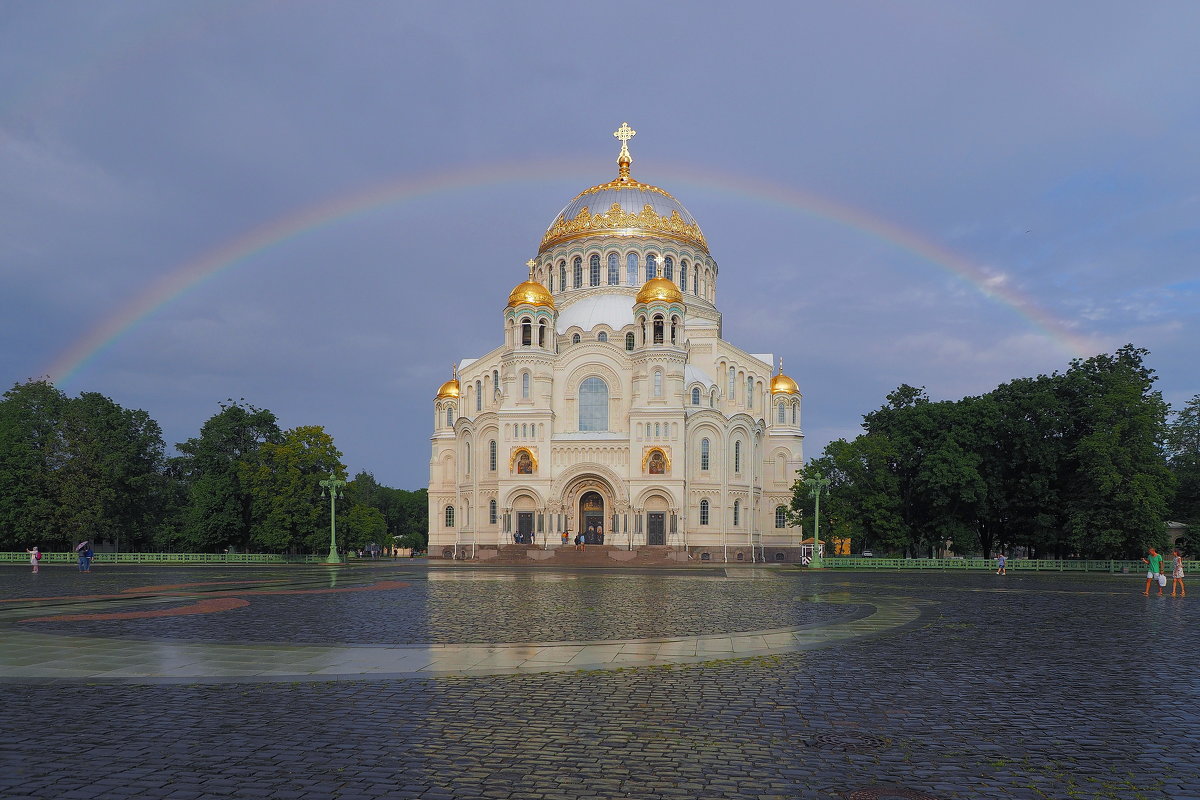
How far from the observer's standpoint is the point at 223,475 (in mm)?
62000

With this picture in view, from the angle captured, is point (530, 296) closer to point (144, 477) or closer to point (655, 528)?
point (655, 528)

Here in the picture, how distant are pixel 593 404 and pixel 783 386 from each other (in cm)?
1795

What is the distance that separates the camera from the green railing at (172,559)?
5500 cm

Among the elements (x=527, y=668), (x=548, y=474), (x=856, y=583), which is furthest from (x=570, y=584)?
(x=548, y=474)

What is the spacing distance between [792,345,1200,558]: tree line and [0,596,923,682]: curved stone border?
39799 millimetres

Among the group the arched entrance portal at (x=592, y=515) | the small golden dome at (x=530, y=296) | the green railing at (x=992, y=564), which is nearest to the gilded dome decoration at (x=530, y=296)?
the small golden dome at (x=530, y=296)

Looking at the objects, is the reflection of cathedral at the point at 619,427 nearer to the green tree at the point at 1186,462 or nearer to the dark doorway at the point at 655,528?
the dark doorway at the point at 655,528

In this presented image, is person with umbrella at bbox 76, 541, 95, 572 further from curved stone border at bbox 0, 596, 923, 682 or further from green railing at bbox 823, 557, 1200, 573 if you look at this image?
green railing at bbox 823, 557, 1200, 573

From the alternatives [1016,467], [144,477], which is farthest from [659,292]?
[144,477]

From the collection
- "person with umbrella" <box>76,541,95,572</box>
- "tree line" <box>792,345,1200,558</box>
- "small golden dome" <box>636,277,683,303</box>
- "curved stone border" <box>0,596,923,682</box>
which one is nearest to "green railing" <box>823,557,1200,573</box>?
"tree line" <box>792,345,1200,558</box>

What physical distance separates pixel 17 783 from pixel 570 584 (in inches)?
1000

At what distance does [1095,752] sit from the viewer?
7.95 metres

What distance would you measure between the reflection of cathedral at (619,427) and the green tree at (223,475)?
48.3ft

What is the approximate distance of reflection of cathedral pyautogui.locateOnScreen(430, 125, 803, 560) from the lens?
6300 cm
